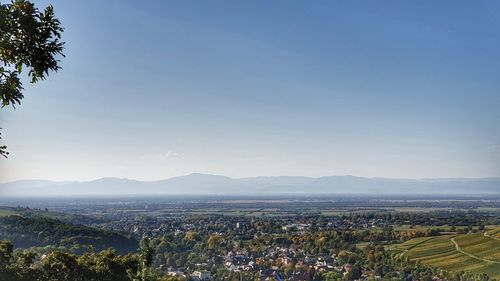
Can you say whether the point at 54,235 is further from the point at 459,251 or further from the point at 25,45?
the point at 25,45

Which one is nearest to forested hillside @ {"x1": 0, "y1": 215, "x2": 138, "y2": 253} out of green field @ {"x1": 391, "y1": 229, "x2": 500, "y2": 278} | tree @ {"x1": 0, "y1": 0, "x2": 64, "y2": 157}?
green field @ {"x1": 391, "y1": 229, "x2": 500, "y2": 278}

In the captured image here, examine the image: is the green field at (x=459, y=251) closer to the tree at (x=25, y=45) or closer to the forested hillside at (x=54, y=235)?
the forested hillside at (x=54, y=235)

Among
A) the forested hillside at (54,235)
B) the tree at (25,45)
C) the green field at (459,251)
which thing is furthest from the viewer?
the forested hillside at (54,235)

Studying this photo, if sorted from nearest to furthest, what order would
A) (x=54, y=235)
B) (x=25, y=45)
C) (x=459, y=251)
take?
(x=25, y=45) → (x=459, y=251) → (x=54, y=235)

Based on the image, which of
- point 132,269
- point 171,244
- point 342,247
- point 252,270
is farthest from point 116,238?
point 132,269

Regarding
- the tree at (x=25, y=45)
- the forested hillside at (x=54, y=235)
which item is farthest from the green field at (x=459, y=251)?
the tree at (x=25, y=45)

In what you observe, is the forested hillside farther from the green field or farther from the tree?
the tree

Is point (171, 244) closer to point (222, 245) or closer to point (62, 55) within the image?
point (222, 245)

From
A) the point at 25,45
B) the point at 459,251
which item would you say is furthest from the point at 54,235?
the point at 25,45

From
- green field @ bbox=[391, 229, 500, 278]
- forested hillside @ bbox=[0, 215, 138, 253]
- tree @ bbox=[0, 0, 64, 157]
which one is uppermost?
tree @ bbox=[0, 0, 64, 157]
